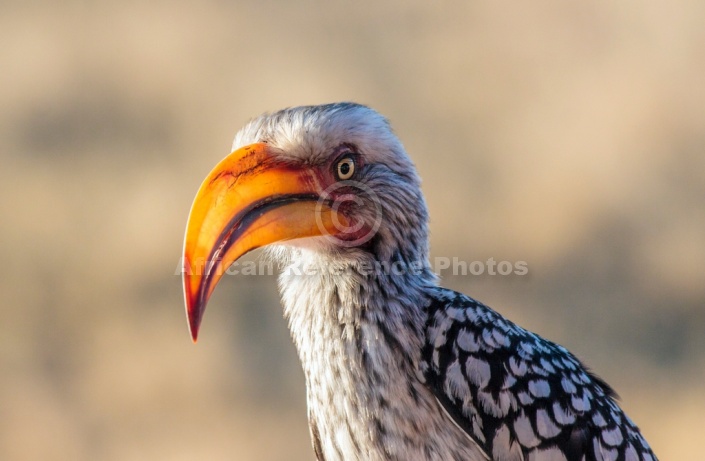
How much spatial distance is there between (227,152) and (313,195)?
6609 millimetres

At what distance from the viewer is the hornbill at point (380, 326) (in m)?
2.89

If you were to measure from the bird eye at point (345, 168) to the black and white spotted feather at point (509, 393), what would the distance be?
0.57 metres

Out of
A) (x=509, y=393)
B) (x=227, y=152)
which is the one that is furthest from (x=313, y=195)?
(x=227, y=152)

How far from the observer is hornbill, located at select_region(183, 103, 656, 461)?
9.49ft

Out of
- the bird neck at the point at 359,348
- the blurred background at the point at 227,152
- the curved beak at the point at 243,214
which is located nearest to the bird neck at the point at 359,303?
the bird neck at the point at 359,348

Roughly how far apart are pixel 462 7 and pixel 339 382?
9.13 metres

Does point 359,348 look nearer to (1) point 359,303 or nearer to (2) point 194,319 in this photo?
(1) point 359,303

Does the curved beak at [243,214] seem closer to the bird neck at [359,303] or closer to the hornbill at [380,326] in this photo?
the hornbill at [380,326]

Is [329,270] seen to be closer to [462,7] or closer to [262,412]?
[262,412]

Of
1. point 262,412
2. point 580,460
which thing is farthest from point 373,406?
point 262,412
